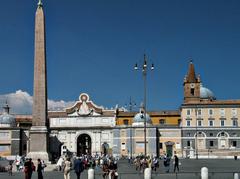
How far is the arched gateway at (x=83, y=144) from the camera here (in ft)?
293

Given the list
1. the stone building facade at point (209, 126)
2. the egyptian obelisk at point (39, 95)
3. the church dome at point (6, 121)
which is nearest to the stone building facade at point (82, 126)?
the church dome at point (6, 121)

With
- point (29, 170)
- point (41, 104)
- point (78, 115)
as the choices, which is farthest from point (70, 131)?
point (29, 170)

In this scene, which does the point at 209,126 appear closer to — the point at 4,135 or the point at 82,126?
the point at 82,126

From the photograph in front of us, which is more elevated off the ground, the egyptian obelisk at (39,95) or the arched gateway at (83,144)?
the egyptian obelisk at (39,95)

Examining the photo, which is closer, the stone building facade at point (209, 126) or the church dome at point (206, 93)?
the stone building facade at point (209, 126)

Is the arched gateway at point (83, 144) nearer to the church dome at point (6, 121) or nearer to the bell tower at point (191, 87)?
the church dome at point (6, 121)

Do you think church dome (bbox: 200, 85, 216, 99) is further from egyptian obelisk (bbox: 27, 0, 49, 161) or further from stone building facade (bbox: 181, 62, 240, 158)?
egyptian obelisk (bbox: 27, 0, 49, 161)

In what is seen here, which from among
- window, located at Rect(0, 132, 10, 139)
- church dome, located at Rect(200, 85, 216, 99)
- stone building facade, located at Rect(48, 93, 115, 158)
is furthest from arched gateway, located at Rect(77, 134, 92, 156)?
church dome, located at Rect(200, 85, 216, 99)

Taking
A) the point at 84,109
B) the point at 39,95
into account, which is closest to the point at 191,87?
the point at 84,109

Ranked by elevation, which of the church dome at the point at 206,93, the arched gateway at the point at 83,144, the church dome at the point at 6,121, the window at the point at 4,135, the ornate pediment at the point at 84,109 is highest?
the church dome at the point at 206,93

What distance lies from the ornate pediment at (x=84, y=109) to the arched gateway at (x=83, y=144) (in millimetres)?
4220

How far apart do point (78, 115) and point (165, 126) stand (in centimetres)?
1534

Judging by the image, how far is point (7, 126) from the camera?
83.3 m

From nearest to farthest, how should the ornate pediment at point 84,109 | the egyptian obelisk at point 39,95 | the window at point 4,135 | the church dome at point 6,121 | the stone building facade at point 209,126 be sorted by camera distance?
the egyptian obelisk at point 39,95, the stone building facade at point 209,126, the window at point 4,135, the church dome at point 6,121, the ornate pediment at point 84,109
